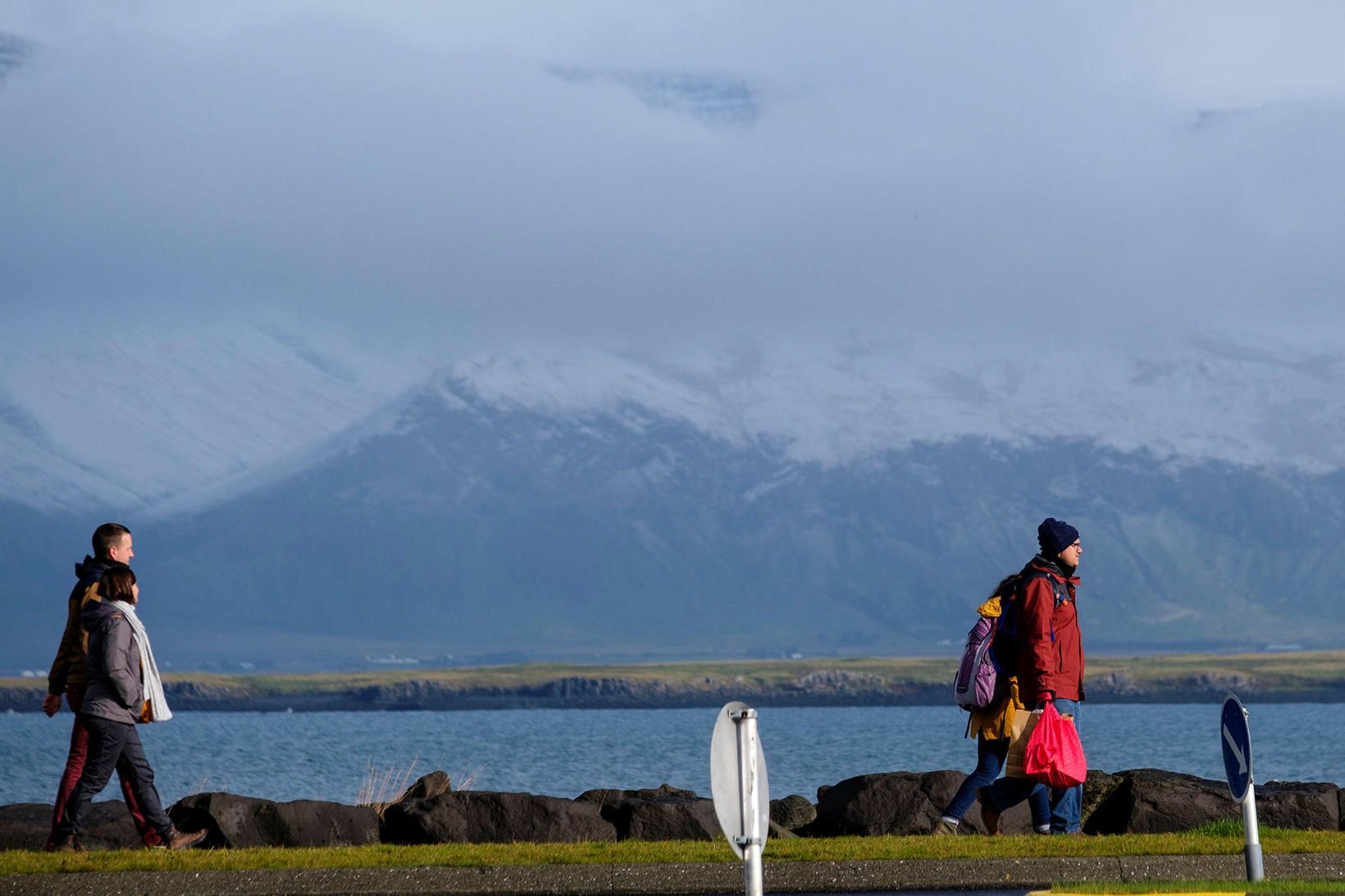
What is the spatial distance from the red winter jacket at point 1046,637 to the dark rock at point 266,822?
5.08 metres

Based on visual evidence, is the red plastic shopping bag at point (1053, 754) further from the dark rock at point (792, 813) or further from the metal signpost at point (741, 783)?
the dark rock at point (792, 813)

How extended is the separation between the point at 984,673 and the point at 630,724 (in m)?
111

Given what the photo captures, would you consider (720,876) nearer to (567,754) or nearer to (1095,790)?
(1095,790)

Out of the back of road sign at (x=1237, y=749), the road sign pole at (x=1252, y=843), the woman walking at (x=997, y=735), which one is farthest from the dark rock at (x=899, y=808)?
the back of road sign at (x=1237, y=749)

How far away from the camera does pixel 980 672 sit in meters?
12.0

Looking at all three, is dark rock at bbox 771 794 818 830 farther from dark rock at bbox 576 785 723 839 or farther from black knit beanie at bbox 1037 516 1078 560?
black knit beanie at bbox 1037 516 1078 560

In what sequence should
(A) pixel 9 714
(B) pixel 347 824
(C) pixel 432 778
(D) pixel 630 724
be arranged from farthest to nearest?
(A) pixel 9 714 → (D) pixel 630 724 → (C) pixel 432 778 → (B) pixel 347 824

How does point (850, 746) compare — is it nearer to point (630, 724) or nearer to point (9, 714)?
point (630, 724)

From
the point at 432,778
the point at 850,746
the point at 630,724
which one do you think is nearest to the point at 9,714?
the point at 630,724

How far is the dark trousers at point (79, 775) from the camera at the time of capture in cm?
1160

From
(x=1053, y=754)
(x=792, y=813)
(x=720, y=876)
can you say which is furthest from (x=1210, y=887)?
(x=792, y=813)

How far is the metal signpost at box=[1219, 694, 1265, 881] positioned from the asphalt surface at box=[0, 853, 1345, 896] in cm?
65

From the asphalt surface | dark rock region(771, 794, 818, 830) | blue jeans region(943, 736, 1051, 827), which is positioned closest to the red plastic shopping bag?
blue jeans region(943, 736, 1051, 827)

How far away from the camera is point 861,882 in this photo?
35.8ft
